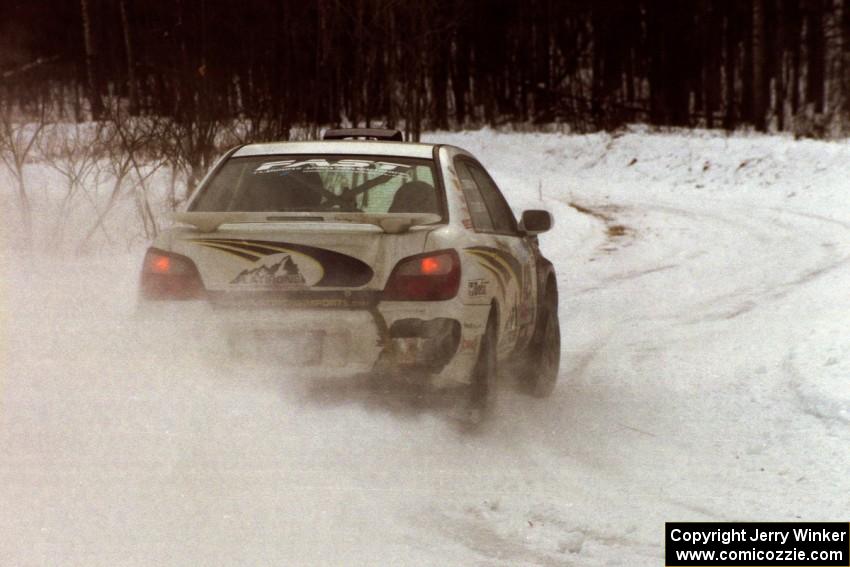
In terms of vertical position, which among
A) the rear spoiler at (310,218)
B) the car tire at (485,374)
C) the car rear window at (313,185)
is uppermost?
the car rear window at (313,185)

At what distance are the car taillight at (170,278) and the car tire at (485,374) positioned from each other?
1.39 meters

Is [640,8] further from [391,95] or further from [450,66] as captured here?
[391,95]

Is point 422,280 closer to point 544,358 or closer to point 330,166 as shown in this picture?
point 330,166

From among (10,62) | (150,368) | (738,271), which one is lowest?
(738,271)

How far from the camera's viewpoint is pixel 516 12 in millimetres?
51781

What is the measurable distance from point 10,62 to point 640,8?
26740 millimetres

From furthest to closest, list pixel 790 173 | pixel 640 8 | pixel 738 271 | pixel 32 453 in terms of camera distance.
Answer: pixel 640 8
pixel 790 173
pixel 738 271
pixel 32 453

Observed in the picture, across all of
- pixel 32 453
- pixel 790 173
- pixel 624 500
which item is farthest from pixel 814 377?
pixel 790 173

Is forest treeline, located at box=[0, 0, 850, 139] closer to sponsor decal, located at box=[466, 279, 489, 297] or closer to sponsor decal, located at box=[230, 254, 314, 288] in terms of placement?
sponsor decal, located at box=[466, 279, 489, 297]

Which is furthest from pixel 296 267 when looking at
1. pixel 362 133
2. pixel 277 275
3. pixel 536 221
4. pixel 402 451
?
pixel 362 133

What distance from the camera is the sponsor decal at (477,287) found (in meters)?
6.07

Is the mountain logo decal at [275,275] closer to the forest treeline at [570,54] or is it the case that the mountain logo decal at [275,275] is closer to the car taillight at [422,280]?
the car taillight at [422,280]

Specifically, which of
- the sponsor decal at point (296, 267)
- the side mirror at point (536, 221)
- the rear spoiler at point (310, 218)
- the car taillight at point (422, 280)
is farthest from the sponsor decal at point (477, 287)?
the side mirror at point (536, 221)

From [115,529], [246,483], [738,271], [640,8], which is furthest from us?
[640,8]
